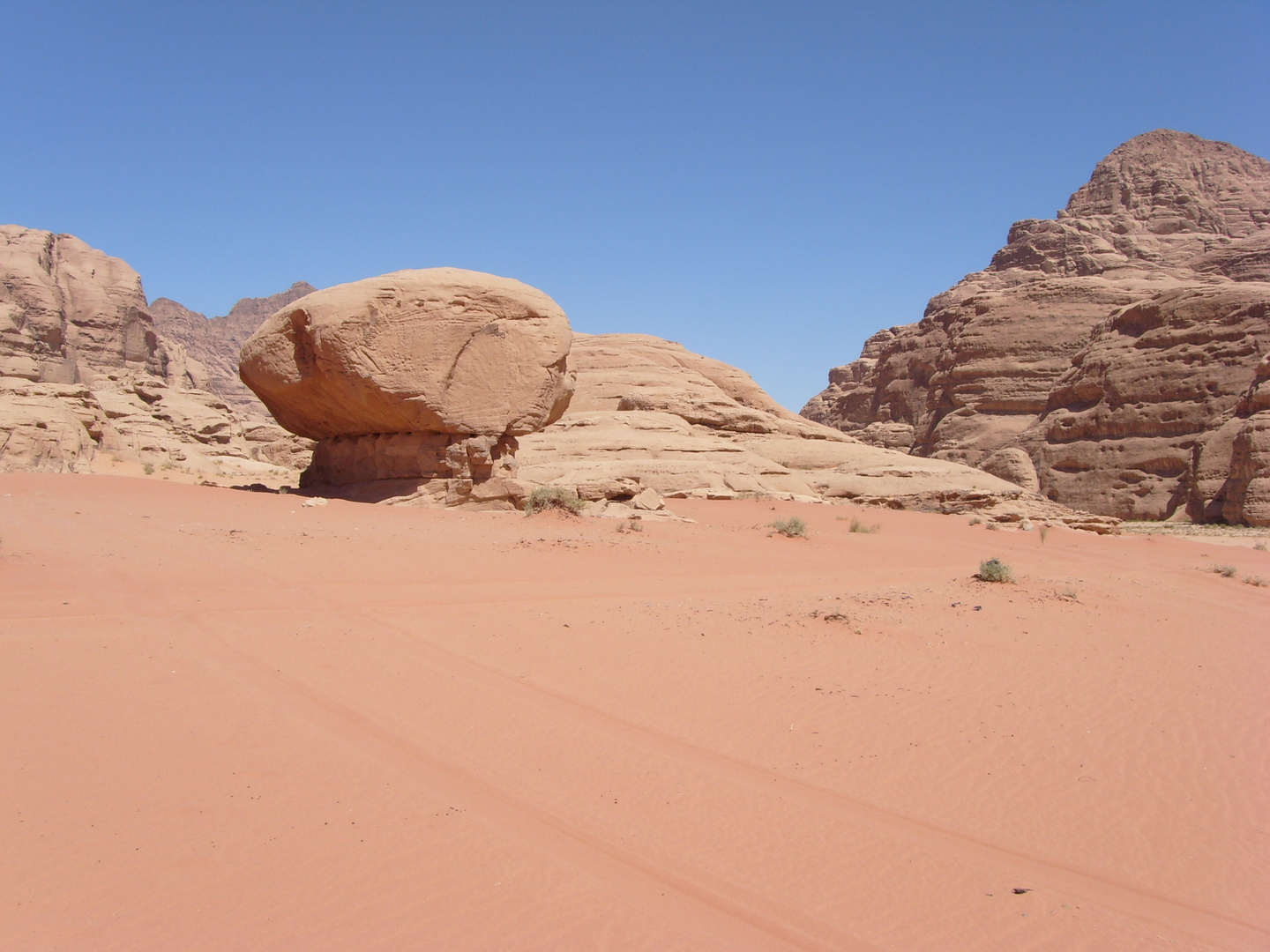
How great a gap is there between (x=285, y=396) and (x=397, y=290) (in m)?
2.97

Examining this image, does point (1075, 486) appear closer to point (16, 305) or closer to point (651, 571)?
point (651, 571)

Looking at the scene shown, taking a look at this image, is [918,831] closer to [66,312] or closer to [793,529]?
[793,529]

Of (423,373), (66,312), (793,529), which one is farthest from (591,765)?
(66,312)

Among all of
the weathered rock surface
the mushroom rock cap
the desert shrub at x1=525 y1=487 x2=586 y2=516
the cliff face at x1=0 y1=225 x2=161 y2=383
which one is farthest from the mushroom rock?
the cliff face at x1=0 y1=225 x2=161 y2=383

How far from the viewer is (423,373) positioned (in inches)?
507

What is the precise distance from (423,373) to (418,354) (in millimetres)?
307

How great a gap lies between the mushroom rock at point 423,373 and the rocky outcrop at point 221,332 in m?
68.2

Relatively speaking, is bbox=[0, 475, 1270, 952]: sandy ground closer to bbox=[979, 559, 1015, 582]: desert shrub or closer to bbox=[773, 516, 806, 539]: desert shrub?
bbox=[979, 559, 1015, 582]: desert shrub

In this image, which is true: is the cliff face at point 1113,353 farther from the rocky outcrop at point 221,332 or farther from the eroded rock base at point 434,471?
the rocky outcrop at point 221,332

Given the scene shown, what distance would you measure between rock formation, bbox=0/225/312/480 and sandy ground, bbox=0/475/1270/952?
14.5 meters

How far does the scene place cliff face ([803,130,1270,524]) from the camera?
91.0ft

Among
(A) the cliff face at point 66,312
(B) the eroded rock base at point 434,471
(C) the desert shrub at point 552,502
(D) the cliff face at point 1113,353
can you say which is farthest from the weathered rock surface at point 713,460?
(A) the cliff face at point 66,312

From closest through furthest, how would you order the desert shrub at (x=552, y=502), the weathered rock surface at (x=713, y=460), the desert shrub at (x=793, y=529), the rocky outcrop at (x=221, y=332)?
the desert shrub at (x=552, y=502)
the desert shrub at (x=793, y=529)
the weathered rock surface at (x=713, y=460)
the rocky outcrop at (x=221, y=332)

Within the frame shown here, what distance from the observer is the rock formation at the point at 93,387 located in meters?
20.0
